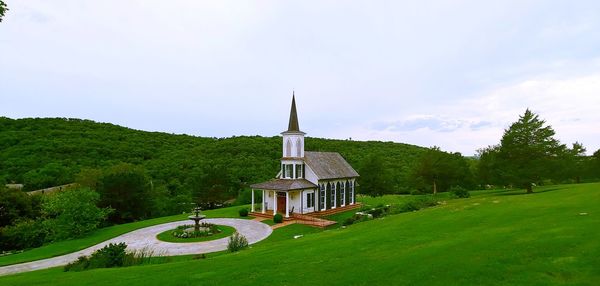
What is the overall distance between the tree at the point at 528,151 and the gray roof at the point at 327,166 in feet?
56.2

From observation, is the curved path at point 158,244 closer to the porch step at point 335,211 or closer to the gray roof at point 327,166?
the porch step at point 335,211

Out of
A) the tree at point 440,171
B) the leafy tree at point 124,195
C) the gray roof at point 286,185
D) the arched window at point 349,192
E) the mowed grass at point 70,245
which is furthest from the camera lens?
the tree at point 440,171

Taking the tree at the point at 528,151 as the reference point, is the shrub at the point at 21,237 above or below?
below

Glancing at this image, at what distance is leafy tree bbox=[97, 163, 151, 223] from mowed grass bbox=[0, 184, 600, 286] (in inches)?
1039

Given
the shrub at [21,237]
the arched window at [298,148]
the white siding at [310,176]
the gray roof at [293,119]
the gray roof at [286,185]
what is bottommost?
the shrub at [21,237]

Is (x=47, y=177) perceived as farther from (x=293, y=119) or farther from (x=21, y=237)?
(x=293, y=119)

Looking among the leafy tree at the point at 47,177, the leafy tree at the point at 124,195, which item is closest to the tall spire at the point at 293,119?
the leafy tree at the point at 124,195

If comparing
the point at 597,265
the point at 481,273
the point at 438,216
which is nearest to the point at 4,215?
the point at 438,216

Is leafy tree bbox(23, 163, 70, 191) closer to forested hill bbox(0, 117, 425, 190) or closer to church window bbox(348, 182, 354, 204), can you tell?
forested hill bbox(0, 117, 425, 190)

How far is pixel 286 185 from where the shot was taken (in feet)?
125

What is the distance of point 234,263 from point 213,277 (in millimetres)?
2080

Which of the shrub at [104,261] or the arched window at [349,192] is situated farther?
the arched window at [349,192]

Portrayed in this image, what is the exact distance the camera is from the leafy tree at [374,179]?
49.8 metres

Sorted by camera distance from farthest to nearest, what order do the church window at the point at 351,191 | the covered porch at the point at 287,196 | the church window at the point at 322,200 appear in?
1. the church window at the point at 351,191
2. the church window at the point at 322,200
3. the covered porch at the point at 287,196
